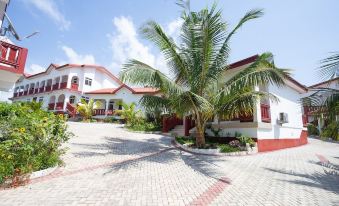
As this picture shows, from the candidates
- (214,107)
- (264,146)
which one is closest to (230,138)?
(264,146)

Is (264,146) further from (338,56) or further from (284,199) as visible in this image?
(284,199)

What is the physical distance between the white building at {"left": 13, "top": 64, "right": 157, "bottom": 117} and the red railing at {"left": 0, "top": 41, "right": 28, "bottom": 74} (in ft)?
66.5

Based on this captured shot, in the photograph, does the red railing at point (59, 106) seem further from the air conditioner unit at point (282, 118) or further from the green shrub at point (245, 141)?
the air conditioner unit at point (282, 118)

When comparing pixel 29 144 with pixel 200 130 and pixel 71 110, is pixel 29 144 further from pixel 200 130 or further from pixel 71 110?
pixel 71 110

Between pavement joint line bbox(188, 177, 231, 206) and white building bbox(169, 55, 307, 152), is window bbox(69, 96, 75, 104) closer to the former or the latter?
white building bbox(169, 55, 307, 152)

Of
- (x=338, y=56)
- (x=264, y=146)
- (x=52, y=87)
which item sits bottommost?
(x=264, y=146)

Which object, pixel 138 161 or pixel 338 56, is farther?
pixel 138 161

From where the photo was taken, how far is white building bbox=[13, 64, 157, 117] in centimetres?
3000

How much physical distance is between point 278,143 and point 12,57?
14938 millimetres

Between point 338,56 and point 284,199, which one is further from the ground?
point 338,56

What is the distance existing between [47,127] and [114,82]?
3149cm

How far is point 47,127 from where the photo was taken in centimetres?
677

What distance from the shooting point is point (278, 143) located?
44.3ft

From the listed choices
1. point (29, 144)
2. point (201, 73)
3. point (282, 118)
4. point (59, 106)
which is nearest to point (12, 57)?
point (29, 144)
